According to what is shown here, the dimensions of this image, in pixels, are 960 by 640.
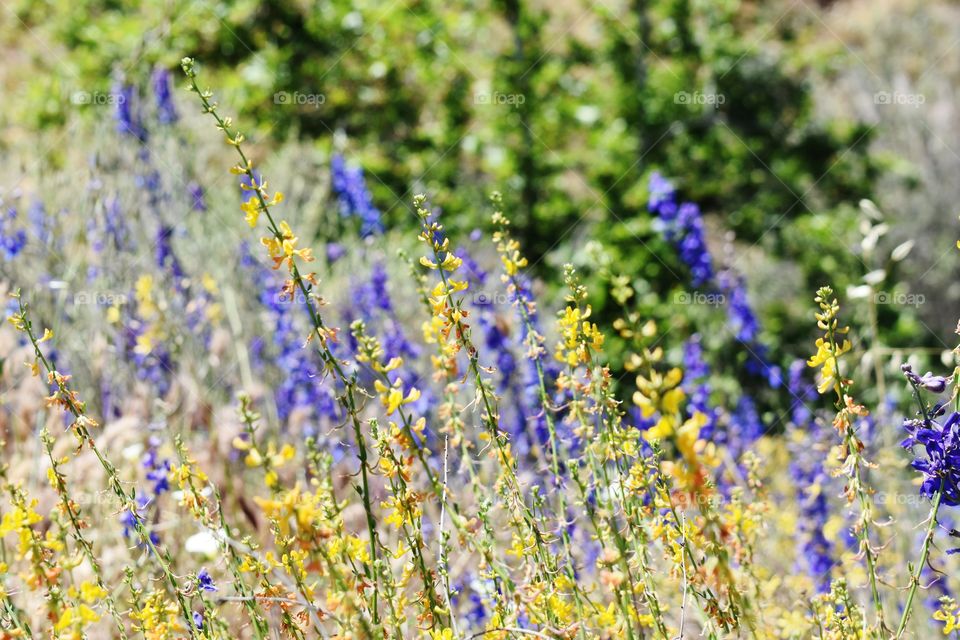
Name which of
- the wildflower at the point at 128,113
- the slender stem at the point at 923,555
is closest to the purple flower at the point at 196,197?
the wildflower at the point at 128,113

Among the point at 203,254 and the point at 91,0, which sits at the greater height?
the point at 91,0

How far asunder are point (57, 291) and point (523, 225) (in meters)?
3.19

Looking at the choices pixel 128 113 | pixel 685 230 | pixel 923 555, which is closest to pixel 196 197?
pixel 128 113

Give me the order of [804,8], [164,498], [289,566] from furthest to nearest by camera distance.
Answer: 1. [804,8]
2. [164,498]
3. [289,566]

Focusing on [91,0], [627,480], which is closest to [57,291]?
[627,480]

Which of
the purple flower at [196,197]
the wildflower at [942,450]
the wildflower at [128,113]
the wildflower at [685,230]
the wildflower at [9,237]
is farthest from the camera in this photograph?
the wildflower at [128,113]

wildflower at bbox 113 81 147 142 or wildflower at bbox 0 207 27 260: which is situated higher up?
wildflower at bbox 113 81 147 142

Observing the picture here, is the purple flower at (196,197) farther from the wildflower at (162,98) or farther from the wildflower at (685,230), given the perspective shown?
the wildflower at (685,230)

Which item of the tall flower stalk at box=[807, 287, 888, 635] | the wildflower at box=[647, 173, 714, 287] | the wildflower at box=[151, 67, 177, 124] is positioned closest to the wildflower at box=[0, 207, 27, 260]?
the wildflower at box=[151, 67, 177, 124]

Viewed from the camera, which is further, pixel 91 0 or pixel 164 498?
pixel 91 0

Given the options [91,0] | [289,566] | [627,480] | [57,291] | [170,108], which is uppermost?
[91,0]

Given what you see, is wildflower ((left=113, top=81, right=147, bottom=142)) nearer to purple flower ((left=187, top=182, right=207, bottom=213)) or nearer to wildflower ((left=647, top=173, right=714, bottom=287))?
purple flower ((left=187, top=182, right=207, bottom=213))

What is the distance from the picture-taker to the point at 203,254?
4.69 m

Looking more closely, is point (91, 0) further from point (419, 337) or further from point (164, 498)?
point (164, 498)
